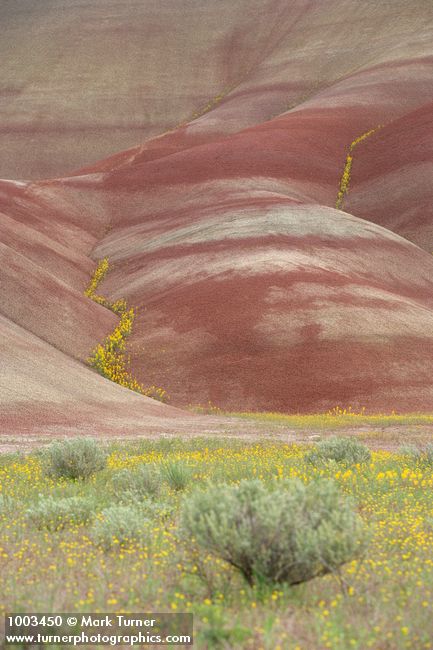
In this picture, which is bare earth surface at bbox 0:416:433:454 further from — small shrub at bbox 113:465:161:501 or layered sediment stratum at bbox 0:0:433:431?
small shrub at bbox 113:465:161:501

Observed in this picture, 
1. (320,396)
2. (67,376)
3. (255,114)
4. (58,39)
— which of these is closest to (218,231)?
(320,396)

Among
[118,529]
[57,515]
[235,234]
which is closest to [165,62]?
[235,234]

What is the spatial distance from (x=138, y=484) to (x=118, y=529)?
268cm

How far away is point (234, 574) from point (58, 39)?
555ft

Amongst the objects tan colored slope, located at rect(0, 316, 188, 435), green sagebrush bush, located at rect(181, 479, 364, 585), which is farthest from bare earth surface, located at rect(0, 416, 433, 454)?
green sagebrush bush, located at rect(181, 479, 364, 585)

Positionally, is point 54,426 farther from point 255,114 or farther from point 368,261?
point 255,114

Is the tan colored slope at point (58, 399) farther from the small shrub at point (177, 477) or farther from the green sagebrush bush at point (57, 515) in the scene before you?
the green sagebrush bush at point (57, 515)

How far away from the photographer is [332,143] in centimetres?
8356

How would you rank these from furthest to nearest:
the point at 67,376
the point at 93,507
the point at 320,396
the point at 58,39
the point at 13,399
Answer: the point at 58,39
the point at 320,396
the point at 67,376
the point at 13,399
the point at 93,507

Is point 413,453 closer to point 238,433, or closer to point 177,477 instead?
point 177,477

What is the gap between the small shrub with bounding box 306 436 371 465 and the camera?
14.2 meters

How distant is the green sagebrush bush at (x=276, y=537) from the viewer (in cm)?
605

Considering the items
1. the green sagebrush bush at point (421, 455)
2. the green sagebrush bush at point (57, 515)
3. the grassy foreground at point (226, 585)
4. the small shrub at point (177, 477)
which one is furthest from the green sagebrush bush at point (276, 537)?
the green sagebrush bush at point (421, 455)

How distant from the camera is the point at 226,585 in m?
6.29
